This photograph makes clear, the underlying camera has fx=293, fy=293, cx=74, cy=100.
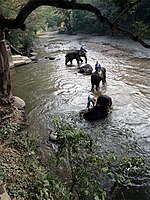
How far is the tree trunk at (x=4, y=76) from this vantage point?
10031 mm

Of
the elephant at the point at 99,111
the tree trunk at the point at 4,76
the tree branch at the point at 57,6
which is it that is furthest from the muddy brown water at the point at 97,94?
the tree branch at the point at 57,6

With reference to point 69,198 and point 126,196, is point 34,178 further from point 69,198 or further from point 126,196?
point 126,196

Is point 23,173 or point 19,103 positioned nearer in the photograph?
point 23,173

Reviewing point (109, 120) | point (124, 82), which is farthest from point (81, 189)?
point (124, 82)

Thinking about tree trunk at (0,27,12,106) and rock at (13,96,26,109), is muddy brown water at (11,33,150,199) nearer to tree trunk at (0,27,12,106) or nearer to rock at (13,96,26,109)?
rock at (13,96,26,109)

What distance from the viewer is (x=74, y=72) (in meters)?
18.4

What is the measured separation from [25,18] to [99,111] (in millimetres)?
4050

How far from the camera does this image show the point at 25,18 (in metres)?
9.38

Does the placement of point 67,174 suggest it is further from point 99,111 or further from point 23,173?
point 99,111

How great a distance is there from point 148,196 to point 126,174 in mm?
842

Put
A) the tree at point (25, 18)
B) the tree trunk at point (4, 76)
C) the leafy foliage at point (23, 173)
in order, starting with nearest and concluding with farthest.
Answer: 1. the leafy foliage at point (23, 173)
2. the tree at point (25, 18)
3. the tree trunk at point (4, 76)

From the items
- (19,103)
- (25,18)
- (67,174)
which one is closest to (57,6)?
(25,18)

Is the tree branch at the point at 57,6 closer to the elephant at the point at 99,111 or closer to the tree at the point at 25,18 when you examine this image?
the tree at the point at 25,18

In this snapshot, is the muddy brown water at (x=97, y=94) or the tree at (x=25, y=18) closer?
the tree at (x=25, y=18)
